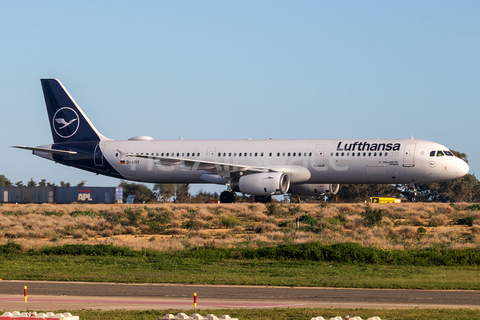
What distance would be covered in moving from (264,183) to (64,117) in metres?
18.2

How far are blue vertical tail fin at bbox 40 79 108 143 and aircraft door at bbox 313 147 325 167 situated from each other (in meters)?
17.4

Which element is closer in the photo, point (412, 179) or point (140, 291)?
point (140, 291)

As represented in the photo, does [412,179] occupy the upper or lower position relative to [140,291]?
upper

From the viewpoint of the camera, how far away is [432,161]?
130 feet

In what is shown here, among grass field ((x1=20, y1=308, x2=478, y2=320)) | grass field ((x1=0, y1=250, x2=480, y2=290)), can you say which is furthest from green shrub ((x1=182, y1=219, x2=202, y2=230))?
grass field ((x1=20, y1=308, x2=478, y2=320))

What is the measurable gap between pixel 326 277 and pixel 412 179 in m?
23.3

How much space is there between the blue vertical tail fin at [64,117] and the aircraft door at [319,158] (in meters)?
17.4

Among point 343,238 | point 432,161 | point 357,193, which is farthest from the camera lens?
point 357,193

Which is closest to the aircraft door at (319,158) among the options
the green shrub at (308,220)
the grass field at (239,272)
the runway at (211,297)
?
the green shrub at (308,220)

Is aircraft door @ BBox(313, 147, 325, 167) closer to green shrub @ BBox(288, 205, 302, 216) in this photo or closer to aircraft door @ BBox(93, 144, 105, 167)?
green shrub @ BBox(288, 205, 302, 216)

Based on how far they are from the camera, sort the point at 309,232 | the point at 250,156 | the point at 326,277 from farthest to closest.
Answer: the point at 250,156 → the point at 309,232 → the point at 326,277

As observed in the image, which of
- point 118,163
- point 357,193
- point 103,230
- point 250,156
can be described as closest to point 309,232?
point 103,230

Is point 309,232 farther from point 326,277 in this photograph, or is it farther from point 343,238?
point 326,277

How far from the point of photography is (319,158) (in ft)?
137
